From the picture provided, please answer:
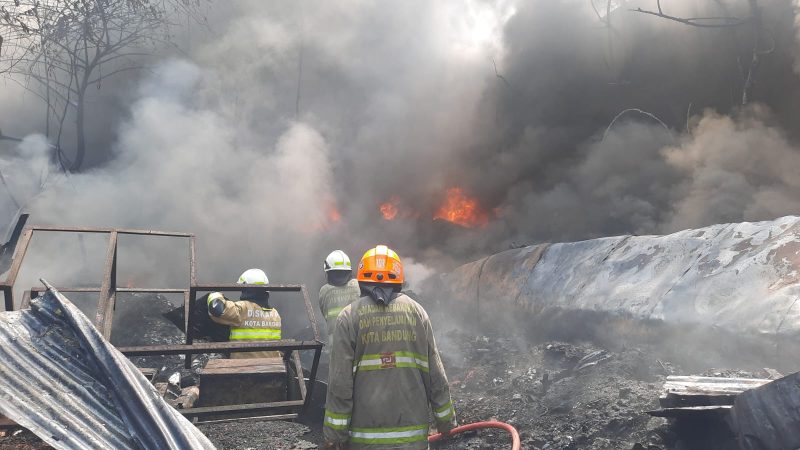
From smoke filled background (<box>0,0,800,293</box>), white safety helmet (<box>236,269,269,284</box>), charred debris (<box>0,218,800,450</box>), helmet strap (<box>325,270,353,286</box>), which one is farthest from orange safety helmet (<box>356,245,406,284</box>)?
smoke filled background (<box>0,0,800,293</box>)

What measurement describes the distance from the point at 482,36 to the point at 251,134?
8095 millimetres

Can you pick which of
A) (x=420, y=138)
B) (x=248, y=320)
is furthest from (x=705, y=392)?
(x=420, y=138)

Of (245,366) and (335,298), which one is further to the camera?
(335,298)

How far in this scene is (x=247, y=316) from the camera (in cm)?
483

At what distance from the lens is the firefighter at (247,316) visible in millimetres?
4660

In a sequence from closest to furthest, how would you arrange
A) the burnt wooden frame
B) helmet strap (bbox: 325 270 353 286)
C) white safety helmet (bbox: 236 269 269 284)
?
the burnt wooden frame, helmet strap (bbox: 325 270 353 286), white safety helmet (bbox: 236 269 269 284)

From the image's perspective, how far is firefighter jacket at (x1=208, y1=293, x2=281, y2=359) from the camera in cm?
473

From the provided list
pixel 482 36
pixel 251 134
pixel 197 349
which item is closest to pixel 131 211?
pixel 251 134

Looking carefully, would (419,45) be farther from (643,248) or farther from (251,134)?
(643,248)

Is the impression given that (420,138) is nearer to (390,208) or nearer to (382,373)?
(390,208)

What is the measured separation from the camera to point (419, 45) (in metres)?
16.7

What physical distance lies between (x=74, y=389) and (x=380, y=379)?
144 centimetres

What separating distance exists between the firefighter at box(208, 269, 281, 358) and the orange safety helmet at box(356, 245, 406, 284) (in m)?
1.98

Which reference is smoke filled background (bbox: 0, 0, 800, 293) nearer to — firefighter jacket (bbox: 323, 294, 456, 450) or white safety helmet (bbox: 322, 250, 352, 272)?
white safety helmet (bbox: 322, 250, 352, 272)
